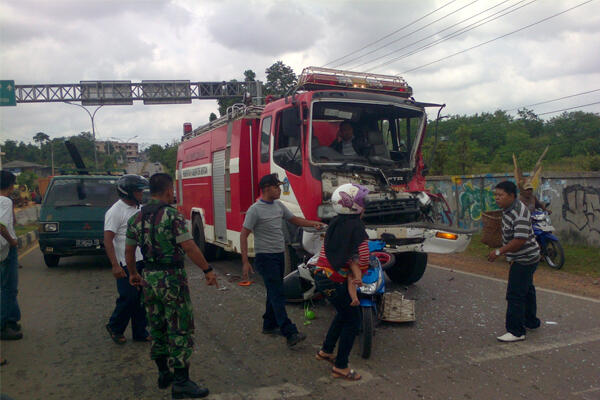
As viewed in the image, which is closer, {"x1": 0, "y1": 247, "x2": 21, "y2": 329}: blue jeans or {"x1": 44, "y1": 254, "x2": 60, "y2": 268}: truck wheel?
{"x1": 0, "y1": 247, "x2": 21, "y2": 329}: blue jeans

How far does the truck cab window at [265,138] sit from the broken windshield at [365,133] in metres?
0.97

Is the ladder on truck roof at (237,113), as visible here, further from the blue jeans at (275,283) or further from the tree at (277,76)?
the tree at (277,76)

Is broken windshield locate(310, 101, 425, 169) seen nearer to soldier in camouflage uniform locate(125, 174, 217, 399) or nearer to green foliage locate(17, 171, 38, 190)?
soldier in camouflage uniform locate(125, 174, 217, 399)

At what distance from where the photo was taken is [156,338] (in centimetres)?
388

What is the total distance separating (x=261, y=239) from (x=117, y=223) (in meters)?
1.52

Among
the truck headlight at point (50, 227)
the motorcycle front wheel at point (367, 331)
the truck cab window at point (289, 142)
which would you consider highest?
the truck cab window at point (289, 142)

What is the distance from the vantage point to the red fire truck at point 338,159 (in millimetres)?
5973

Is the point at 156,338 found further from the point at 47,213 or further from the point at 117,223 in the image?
the point at 47,213

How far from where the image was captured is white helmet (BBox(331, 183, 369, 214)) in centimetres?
396

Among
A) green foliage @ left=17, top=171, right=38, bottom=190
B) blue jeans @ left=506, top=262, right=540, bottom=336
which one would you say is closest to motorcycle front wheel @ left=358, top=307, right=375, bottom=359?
blue jeans @ left=506, top=262, right=540, bottom=336

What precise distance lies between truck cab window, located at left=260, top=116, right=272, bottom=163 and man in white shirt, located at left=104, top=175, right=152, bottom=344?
2.39 m

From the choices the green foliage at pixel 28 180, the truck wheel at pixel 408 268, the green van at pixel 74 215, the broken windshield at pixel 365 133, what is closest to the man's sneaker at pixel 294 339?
the broken windshield at pixel 365 133

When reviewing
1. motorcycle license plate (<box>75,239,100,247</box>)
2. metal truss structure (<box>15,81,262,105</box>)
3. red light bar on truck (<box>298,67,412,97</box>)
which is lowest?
motorcycle license plate (<box>75,239,100,247</box>)

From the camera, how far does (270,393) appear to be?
151 inches
